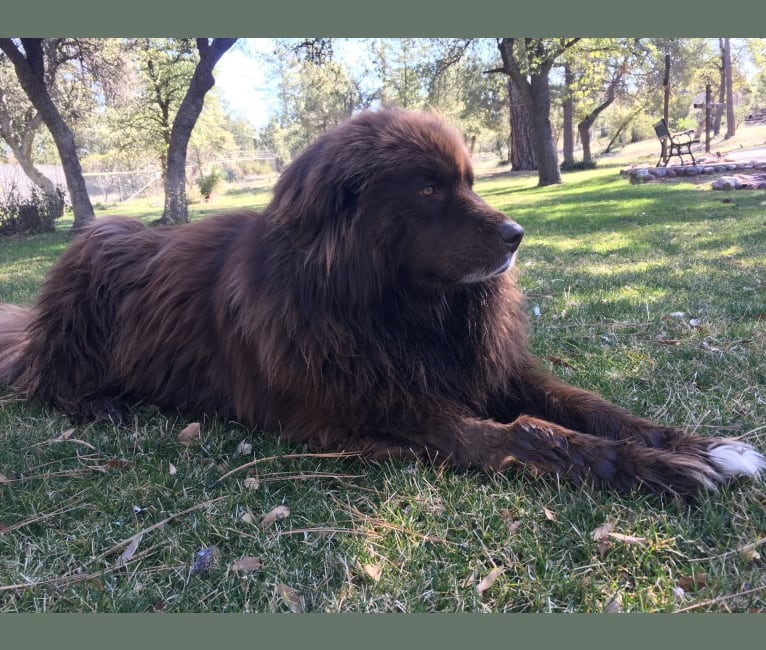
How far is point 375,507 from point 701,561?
47.5 inches

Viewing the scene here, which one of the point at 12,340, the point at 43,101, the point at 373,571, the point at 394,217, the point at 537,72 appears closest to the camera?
the point at 373,571

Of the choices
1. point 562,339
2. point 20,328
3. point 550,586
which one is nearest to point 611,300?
point 562,339

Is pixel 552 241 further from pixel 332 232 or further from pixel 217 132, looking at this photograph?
pixel 217 132

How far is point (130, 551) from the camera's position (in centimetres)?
226

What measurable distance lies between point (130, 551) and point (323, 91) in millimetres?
33600

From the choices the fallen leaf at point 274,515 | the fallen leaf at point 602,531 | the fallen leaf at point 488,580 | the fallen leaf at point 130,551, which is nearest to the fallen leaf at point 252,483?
the fallen leaf at point 274,515

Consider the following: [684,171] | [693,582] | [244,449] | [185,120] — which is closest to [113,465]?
[244,449]

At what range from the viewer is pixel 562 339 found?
450 centimetres

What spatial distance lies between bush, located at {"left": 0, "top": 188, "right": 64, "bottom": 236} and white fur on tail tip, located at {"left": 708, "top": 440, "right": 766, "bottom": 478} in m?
20.6

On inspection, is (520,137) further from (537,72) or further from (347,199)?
(347,199)

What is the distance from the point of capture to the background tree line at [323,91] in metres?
16.5

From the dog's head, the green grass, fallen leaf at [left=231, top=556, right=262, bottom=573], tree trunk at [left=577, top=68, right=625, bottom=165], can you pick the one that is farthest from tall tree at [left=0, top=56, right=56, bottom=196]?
fallen leaf at [left=231, top=556, right=262, bottom=573]

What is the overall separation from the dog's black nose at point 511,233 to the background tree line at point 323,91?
114 cm

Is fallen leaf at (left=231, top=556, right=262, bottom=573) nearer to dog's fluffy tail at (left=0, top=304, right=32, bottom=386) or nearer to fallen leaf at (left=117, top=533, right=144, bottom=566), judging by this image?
fallen leaf at (left=117, top=533, right=144, bottom=566)
